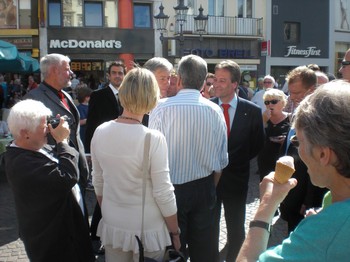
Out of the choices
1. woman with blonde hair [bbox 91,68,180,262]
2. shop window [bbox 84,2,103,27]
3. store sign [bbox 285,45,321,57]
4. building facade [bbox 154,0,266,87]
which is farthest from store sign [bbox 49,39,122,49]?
woman with blonde hair [bbox 91,68,180,262]

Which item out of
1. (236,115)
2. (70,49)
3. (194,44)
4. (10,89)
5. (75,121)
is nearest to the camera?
(236,115)

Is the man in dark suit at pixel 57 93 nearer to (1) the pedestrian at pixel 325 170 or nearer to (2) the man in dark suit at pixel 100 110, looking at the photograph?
(2) the man in dark suit at pixel 100 110

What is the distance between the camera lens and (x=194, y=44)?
22.8 m

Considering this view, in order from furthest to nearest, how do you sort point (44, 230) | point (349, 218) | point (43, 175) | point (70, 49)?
1. point (70, 49)
2. point (44, 230)
3. point (43, 175)
4. point (349, 218)

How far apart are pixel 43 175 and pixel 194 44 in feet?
69.6

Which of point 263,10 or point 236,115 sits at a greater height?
point 263,10

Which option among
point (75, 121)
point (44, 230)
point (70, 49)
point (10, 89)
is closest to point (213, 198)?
point (44, 230)

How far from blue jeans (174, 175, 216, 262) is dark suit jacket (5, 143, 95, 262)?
72 cm

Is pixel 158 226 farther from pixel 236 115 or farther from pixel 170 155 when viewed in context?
pixel 236 115

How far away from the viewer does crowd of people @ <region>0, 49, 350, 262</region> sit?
1.28 metres

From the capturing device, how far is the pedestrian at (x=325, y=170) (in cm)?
117

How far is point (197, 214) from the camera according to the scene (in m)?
2.92

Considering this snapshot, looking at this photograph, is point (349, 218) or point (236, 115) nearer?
point (349, 218)

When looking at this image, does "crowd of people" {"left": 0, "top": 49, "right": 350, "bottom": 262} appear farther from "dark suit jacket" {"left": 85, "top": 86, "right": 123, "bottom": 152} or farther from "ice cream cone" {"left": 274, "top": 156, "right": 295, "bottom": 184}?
"dark suit jacket" {"left": 85, "top": 86, "right": 123, "bottom": 152}
